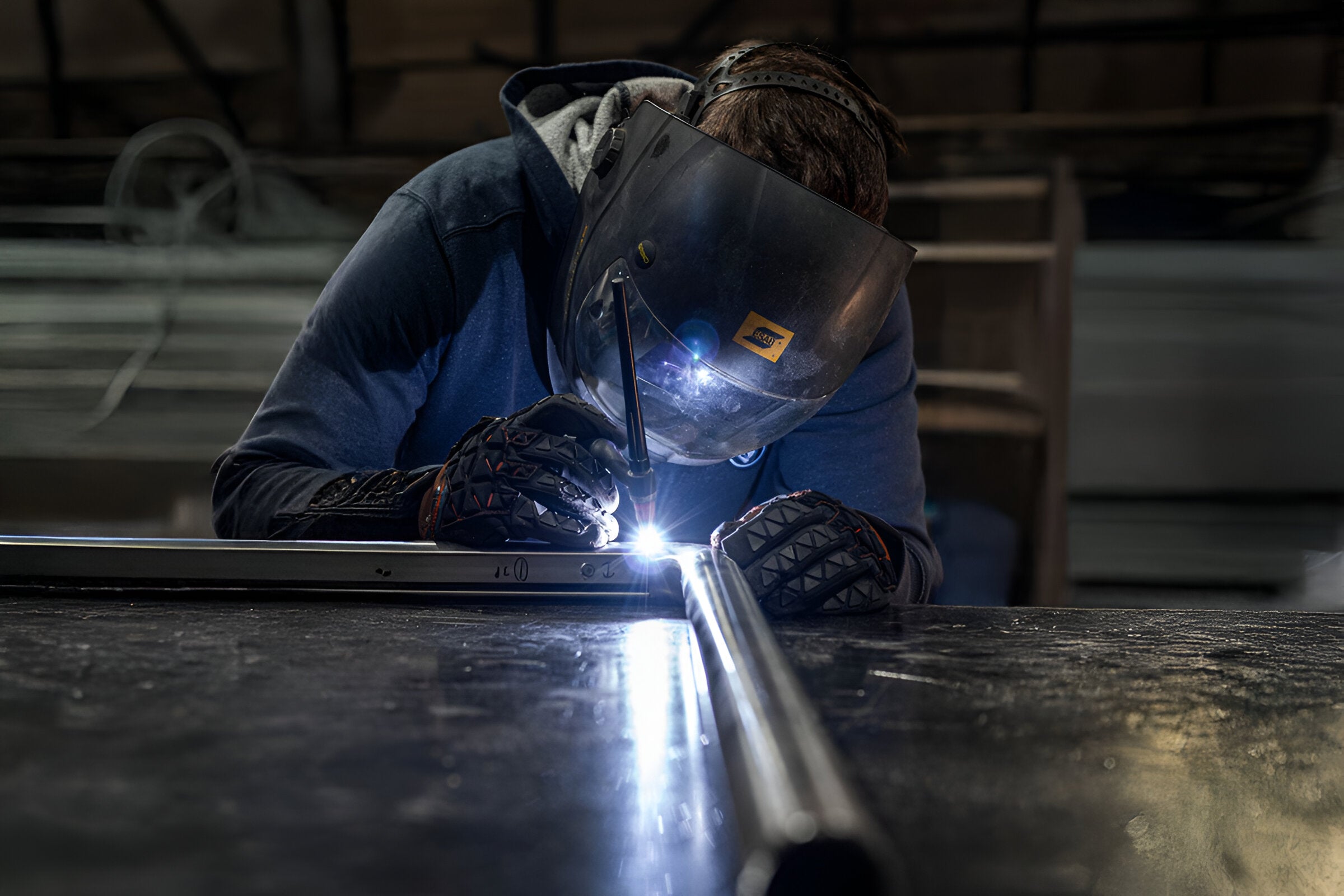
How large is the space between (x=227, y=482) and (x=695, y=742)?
103 cm

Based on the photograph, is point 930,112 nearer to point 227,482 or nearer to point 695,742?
point 227,482

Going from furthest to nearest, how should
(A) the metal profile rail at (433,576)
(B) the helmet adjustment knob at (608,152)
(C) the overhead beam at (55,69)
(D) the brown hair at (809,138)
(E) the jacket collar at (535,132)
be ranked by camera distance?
(C) the overhead beam at (55,69)
(E) the jacket collar at (535,132)
(B) the helmet adjustment knob at (608,152)
(D) the brown hair at (809,138)
(A) the metal profile rail at (433,576)

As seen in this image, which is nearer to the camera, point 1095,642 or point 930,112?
point 1095,642

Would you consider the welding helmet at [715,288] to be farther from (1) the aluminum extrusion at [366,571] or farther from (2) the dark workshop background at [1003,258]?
(2) the dark workshop background at [1003,258]

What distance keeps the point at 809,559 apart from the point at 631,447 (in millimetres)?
266

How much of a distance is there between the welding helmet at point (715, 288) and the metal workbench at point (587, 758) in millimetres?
406

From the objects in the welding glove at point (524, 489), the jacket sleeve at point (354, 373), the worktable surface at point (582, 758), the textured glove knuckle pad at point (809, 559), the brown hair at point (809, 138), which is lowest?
the worktable surface at point (582, 758)

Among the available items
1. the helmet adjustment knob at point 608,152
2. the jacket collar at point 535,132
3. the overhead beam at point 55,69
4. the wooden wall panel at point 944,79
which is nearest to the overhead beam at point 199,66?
the overhead beam at point 55,69

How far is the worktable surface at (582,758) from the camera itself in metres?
0.34

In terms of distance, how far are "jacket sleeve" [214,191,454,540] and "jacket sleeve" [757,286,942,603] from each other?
2.11ft

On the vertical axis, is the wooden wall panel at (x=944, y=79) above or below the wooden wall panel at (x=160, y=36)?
below

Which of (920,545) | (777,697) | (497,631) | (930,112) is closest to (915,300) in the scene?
(930,112)

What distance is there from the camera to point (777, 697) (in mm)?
419

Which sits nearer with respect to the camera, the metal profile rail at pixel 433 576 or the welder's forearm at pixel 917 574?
the metal profile rail at pixel 433 576
